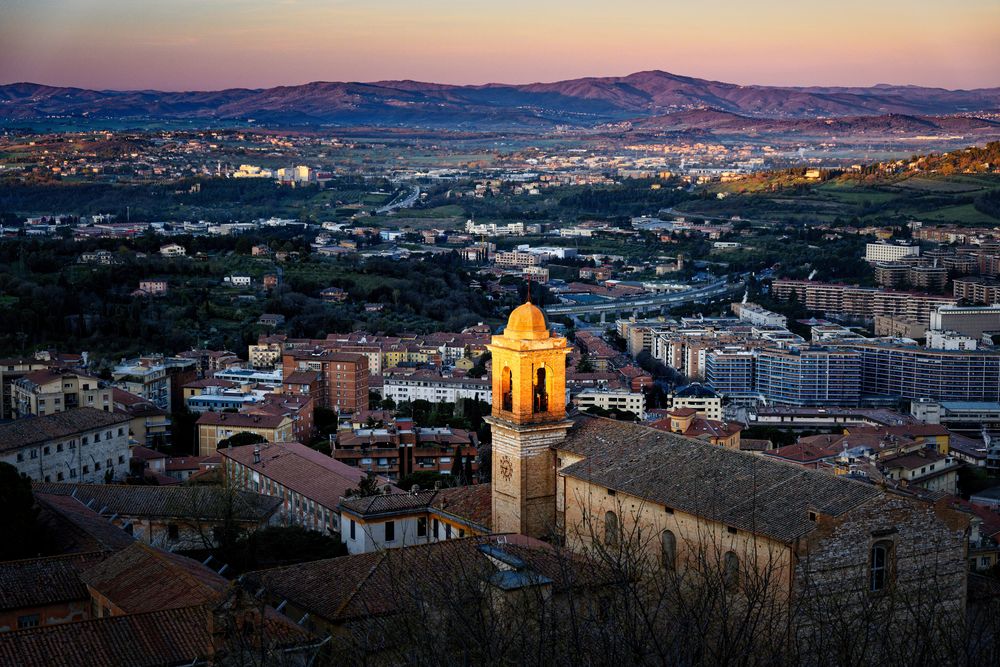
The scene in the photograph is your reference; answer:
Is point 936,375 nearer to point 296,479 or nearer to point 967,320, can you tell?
point 967,320

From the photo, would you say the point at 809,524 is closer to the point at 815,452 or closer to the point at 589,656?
the point at 589,656

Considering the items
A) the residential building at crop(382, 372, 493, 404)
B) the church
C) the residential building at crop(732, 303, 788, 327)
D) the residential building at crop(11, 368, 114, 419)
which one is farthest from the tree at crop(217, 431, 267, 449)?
the residential building at crop(732, 303, 788, 327)

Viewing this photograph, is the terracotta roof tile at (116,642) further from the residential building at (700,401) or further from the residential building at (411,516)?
the residential building at (700,401)

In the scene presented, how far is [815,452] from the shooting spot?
3172 cm

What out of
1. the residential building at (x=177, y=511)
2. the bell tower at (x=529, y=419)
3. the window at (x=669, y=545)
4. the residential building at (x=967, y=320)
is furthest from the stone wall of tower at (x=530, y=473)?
the residential building at (x=967, y=320)

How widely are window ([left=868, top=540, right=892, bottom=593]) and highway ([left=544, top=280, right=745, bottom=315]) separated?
53980mm

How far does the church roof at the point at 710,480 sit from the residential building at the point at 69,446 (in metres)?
11.4

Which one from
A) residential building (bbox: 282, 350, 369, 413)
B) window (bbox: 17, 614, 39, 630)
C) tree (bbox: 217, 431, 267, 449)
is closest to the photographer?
window (bbox: 17, 614, 39, 630)

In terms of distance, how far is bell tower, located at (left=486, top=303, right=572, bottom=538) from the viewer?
16000 millimetres

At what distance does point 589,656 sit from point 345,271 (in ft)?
197

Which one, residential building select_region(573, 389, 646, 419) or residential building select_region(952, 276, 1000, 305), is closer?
residential building select_region(573, 389, 646, 419)

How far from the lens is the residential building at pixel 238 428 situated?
102 feet

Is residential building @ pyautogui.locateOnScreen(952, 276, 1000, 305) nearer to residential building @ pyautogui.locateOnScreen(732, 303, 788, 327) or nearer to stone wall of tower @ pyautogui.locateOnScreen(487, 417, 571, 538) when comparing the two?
residential building @ pyautogui.locateOnScreen(732, 303, 788, 327)

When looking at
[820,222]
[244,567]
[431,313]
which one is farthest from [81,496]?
[820,222]
